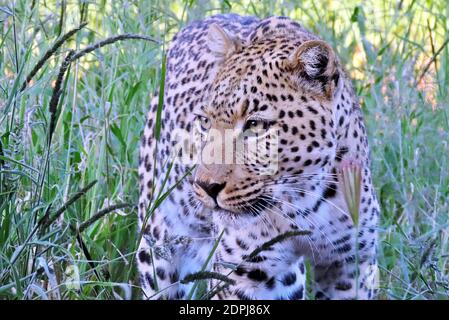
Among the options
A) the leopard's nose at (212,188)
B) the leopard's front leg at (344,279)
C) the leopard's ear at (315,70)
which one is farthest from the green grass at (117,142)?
the leopard's ear at (315,70)

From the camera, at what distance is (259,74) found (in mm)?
4594

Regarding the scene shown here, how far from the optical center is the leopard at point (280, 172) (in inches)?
178

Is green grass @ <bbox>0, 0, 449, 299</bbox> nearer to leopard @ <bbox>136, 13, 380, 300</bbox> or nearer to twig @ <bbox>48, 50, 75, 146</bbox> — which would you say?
twig @ <bbox>48, 50, 75, 146</bbox>

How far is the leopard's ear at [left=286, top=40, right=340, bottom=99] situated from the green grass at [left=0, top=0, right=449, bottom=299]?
65 centimetres

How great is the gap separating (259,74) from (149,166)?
106 centimetres

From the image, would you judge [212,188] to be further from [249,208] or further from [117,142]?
[117,142]

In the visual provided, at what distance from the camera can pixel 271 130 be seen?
14.9 ft

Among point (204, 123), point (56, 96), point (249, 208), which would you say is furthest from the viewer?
point (204, 123)

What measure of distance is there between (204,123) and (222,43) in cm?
40

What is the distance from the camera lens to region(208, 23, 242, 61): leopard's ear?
4.91 metres

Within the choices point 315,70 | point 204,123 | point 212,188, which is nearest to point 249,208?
point 212,188

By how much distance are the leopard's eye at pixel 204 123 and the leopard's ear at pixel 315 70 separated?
1.38 feet

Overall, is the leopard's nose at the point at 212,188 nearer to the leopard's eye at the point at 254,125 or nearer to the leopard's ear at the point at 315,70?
the leopard's eye at the point at 254,125

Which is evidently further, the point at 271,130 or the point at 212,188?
the point at 271,130
